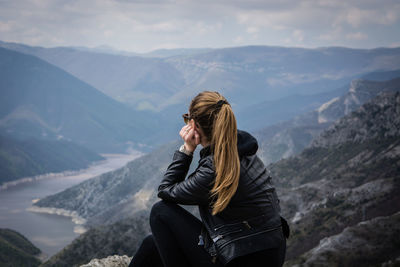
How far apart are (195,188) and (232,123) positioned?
0.90 m

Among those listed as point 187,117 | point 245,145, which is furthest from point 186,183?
point 187,117

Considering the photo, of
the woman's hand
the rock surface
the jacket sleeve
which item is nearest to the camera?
the jacket sleeve

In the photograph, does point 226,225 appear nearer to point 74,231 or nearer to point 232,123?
point 232,123

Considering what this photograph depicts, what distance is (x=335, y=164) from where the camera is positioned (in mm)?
78875

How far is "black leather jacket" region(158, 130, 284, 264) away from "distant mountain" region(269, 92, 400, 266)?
17.2 m

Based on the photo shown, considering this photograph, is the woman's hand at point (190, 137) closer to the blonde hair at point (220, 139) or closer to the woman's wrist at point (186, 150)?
the woman's wrist at point (186, 150)

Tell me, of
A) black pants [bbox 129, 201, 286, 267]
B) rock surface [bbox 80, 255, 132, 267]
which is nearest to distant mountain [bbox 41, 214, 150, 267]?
rock surface [bbox 80, 255, 132, 267]

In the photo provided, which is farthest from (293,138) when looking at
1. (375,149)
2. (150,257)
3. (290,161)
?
(150,257)

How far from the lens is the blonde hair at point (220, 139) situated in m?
4.64

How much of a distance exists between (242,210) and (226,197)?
30 cm

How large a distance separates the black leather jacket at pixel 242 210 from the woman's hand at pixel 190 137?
0.52m

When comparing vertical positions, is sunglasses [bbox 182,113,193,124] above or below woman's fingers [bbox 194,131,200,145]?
above

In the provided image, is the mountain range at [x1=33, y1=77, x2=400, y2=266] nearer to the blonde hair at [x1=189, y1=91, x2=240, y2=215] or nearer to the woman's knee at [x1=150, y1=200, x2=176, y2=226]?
the woman's knee at [x1=150, y1=200, x2=176, y2=226]

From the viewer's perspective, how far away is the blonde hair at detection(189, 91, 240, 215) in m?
4.64
